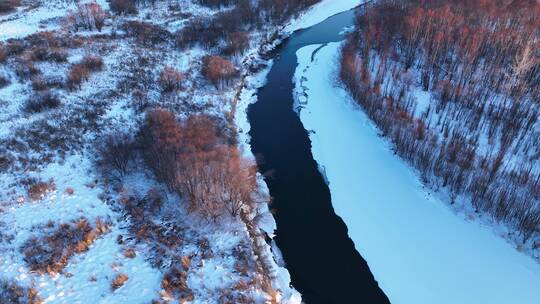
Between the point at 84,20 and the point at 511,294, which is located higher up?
the point at 84,20

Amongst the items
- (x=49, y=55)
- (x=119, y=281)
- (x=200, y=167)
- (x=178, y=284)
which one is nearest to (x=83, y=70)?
(x=49, y=55)

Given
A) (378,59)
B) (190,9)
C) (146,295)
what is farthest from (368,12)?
(146,295)

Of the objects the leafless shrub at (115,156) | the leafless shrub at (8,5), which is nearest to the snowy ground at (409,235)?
the leafless shrub at (115,156)

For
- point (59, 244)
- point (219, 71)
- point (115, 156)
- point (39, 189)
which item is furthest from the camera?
point (219, 71)

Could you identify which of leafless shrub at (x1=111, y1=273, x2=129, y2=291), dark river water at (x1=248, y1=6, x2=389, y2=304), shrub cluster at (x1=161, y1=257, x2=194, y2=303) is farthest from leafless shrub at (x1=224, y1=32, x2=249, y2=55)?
leafless shrub at (x1=111, y1=273, x2=129, y2=291)

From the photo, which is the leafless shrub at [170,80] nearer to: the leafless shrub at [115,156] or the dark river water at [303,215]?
the dark river water at [303,215]

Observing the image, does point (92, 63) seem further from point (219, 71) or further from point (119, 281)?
point (119, 281)

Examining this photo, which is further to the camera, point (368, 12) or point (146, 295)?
point (368, 12)

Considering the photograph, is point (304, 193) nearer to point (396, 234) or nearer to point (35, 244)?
point (396, 234)
